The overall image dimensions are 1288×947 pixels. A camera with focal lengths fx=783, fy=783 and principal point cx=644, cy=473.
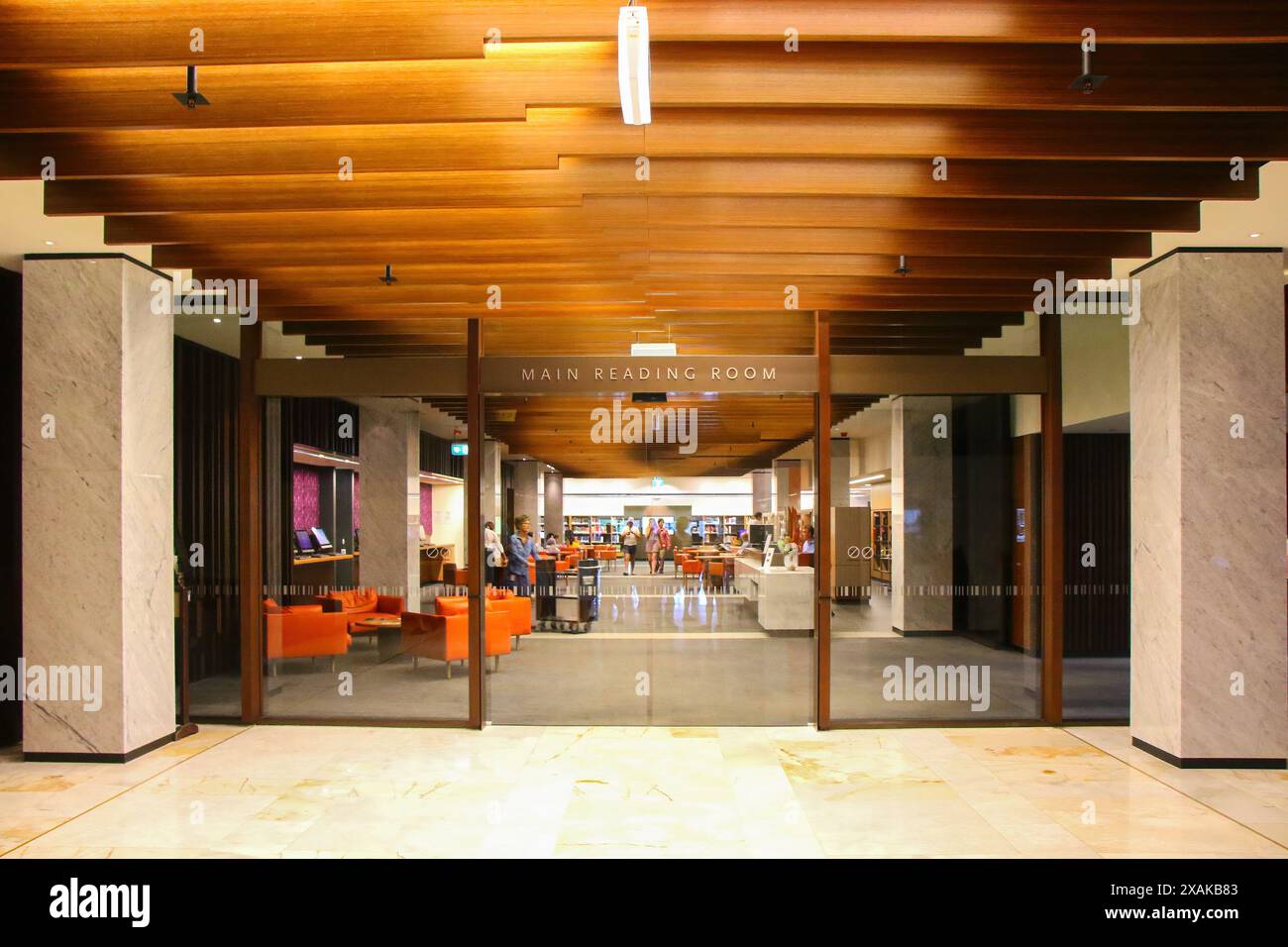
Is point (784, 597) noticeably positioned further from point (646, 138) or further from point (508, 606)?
point (646, 138)

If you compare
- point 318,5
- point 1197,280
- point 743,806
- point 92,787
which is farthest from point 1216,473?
point 92,787

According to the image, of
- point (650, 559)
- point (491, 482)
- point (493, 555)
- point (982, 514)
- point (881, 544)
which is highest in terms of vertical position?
point (491, 482)

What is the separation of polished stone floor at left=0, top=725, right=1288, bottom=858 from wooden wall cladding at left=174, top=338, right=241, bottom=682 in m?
2.28

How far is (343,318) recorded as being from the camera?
7.36 metres

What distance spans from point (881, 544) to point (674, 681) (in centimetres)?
451

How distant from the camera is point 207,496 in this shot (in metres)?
8.88

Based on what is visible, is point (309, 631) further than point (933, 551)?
No

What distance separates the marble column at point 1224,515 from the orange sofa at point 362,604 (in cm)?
819

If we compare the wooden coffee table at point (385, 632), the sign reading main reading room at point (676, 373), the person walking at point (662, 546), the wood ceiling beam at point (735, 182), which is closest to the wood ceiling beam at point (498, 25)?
the wood ceiling beam at point (735, 182)

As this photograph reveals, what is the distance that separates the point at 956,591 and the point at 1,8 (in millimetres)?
11141

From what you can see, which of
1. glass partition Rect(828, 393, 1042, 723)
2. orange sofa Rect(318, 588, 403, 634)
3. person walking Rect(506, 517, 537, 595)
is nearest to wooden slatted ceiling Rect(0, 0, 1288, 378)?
glass partition Rect(828, 393, 1042, 723)

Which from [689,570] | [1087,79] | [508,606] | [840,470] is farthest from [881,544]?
[1087,79]

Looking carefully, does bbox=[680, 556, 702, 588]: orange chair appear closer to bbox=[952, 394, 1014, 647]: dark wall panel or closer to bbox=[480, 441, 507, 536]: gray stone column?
bbox=[952, 394, 1014, 647]: dark wall panel

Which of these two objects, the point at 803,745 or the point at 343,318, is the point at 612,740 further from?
the point at 343,318
